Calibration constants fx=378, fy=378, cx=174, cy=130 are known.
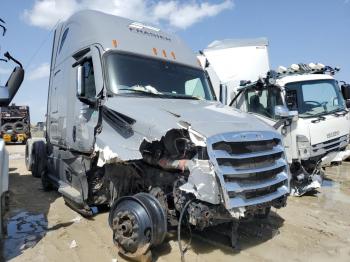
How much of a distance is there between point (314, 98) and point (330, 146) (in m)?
1.22

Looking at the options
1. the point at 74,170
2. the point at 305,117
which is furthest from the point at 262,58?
the point at 74,170

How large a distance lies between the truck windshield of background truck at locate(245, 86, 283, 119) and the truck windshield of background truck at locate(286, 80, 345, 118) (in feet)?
0.91

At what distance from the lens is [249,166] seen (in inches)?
189

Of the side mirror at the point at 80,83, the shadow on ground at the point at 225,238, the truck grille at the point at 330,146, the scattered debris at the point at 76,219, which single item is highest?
the side mirror at the point at 80,83

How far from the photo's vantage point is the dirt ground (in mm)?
4965

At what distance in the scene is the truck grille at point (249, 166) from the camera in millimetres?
4465

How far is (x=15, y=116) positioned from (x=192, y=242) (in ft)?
84.1

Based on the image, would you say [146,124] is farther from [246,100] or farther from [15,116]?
[15,116]

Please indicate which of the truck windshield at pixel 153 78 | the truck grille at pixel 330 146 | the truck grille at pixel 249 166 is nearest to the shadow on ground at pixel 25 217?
the truck windshield at pixel 153 78

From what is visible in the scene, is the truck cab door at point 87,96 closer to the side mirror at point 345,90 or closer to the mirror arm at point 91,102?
the mirror arm at point 91,102

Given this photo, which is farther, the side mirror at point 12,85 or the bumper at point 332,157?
the bumper at point 332,157

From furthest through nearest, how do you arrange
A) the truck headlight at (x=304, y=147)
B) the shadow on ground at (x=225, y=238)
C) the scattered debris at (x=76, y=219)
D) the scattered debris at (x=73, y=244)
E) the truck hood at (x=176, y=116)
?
the truck headlight at (x=304, y=147) < the scattered debris at (x=76, y=219) < the scattered debris at (x=73, y=244) < the shadow on ground at (x=225, y=238) < the truck hood at (x=176, y=116)

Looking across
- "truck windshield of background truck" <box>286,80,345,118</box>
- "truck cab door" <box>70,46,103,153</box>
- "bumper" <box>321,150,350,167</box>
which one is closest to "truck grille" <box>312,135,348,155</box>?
"bumper" <box>321,150,350,167</box>

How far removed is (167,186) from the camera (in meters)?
5.09
